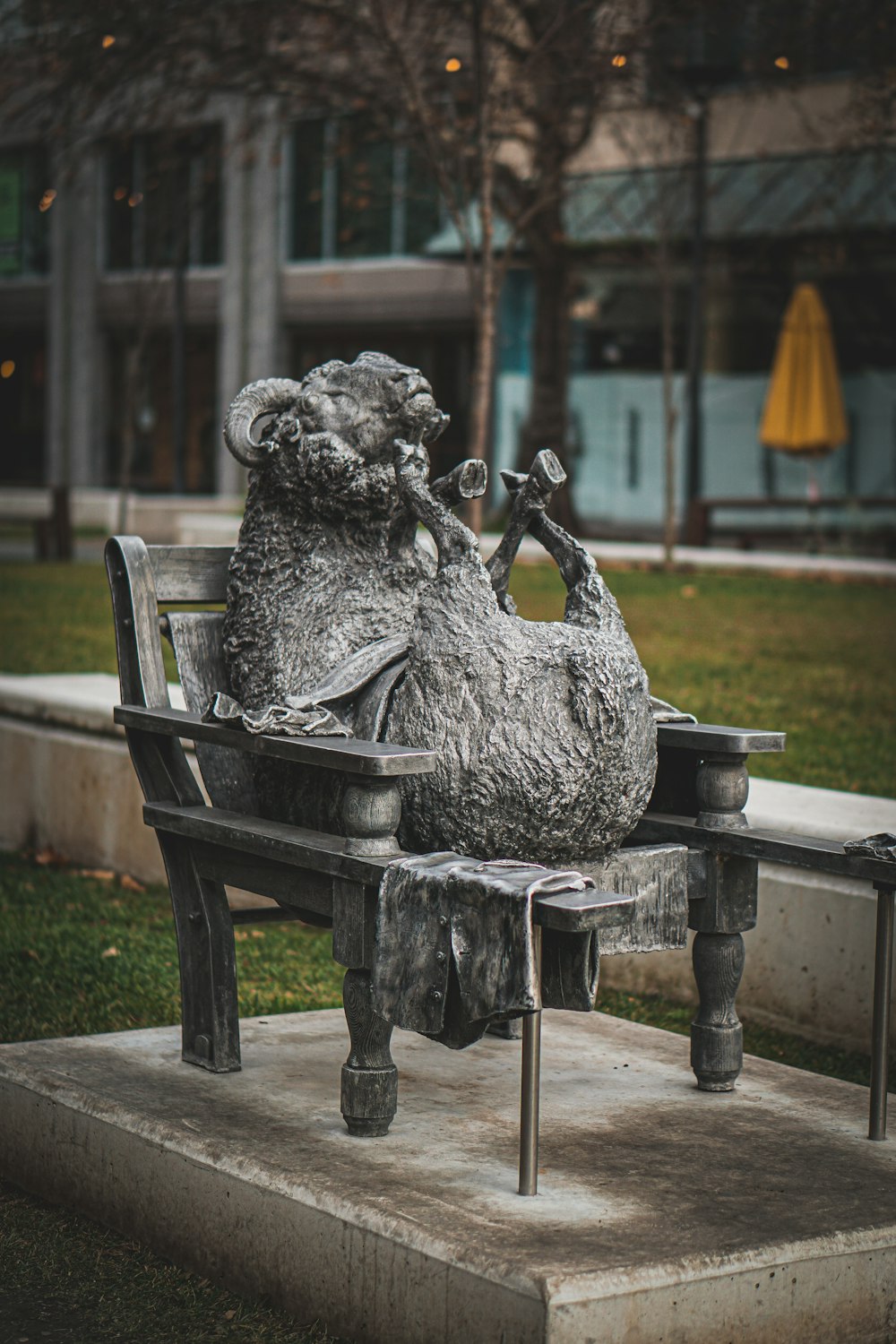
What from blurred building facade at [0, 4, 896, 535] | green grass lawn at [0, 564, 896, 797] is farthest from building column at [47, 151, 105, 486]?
green grass lawn at [0, 564, 896, 797]

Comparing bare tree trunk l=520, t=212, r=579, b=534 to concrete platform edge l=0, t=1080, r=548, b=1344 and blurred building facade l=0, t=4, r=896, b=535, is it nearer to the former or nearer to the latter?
blurred building facade l=0, t=4, r=896, b=535

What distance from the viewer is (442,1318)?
2734mm

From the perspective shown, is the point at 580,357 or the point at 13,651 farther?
the point at 580,357

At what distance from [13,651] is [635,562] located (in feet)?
21.5

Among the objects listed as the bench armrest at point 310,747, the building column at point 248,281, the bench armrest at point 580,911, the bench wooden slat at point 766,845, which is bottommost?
the bench wooden slat at point 766,845

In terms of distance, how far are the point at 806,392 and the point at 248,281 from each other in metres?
12.8

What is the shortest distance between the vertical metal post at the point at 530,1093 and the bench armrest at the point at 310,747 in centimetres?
40

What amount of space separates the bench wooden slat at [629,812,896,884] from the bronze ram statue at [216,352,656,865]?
0.27 meters

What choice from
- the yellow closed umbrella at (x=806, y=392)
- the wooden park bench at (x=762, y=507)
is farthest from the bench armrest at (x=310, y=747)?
the yellow closed umbrella at (x=806, y=392)

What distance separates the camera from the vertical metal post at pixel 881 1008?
130 inches

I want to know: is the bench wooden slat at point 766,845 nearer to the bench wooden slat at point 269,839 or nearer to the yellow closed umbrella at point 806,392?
the bench wooden slat at point 269,839

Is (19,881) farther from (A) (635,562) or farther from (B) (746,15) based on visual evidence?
(B) (746,15)

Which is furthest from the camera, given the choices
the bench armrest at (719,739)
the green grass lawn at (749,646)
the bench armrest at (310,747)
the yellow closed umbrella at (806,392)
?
the yellow closed umbrella at (806,392)

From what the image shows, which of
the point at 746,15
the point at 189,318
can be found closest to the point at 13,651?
the point at 746,15
